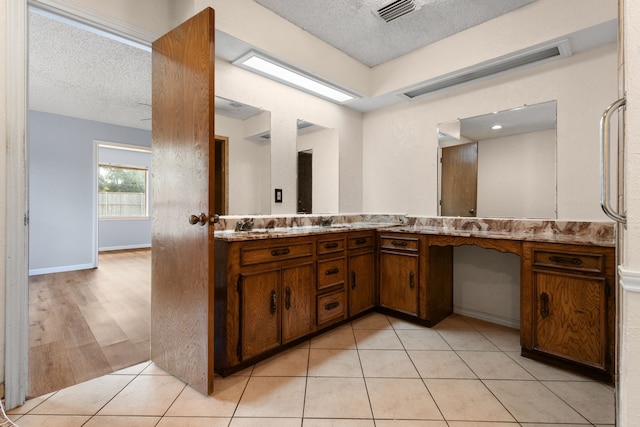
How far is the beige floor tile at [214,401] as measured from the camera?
1550 mm

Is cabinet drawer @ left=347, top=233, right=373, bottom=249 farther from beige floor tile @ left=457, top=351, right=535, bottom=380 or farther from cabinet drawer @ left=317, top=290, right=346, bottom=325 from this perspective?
beige floor tile @ left=457, top=351, right=535, bottom=380

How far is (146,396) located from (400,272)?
214 centimetres

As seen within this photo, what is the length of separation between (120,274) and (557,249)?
5451 mm

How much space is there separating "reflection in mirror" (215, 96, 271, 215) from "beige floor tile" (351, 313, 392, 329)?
1363 millimetres

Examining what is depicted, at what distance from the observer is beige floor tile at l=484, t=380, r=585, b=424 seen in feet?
4.96

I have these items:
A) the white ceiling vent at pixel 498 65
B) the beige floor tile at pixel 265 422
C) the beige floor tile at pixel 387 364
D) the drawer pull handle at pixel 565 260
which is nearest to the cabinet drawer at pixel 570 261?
the drawer pull handle at pixel 565 260

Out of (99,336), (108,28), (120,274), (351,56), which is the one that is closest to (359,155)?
(351,56)

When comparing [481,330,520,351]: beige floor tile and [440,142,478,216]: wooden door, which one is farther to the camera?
[440,142,478,216]: wooden door

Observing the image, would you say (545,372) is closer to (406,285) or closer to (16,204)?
(406,285)

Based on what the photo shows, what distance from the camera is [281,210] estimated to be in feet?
9.66

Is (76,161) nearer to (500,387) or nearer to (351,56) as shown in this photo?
(351,56)

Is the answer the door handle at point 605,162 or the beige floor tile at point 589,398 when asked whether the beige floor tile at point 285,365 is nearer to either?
the beige floor tile at point 589,398

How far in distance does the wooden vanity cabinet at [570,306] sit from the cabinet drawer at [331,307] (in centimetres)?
136

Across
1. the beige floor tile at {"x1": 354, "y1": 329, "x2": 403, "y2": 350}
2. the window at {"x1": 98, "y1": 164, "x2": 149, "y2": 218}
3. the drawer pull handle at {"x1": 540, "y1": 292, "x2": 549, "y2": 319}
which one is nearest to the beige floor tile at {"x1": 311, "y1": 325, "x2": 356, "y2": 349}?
the beige floor tile at {"x1": 354, "y1": 329, "x2": 403, "y2": 350}
